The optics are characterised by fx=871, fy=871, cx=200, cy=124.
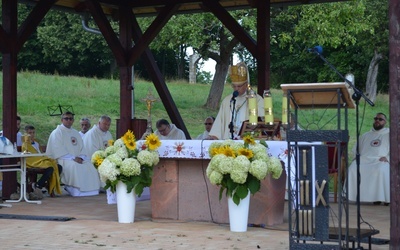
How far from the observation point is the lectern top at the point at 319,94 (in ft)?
23.8

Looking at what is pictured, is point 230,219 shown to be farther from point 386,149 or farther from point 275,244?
point 386,149

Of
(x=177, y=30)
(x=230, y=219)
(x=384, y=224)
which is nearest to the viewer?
(x=230, y=219)

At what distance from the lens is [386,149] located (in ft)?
45.5

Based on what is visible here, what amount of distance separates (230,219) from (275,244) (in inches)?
45.6

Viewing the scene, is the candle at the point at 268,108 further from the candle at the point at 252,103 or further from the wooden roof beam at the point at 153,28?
the wooden roof beam at the point at 153,28

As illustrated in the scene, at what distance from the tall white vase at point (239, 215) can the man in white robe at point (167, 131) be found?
472cm

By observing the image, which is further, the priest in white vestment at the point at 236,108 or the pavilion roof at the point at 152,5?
the pavilion roof at the point at 152,5

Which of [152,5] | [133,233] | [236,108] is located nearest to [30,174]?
[152,5]

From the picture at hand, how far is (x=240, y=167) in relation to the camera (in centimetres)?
919

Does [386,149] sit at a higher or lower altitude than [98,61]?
lower

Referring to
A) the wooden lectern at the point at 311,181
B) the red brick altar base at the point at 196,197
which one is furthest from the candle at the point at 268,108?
the wooden lectern at the point at 311,181

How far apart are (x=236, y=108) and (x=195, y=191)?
1366 millimetres

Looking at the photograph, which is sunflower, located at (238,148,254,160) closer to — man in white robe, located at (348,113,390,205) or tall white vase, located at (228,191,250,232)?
tall white vase, located at (228,191,250,232)

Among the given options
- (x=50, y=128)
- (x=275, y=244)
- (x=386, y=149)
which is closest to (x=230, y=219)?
(x=275, y=244)
